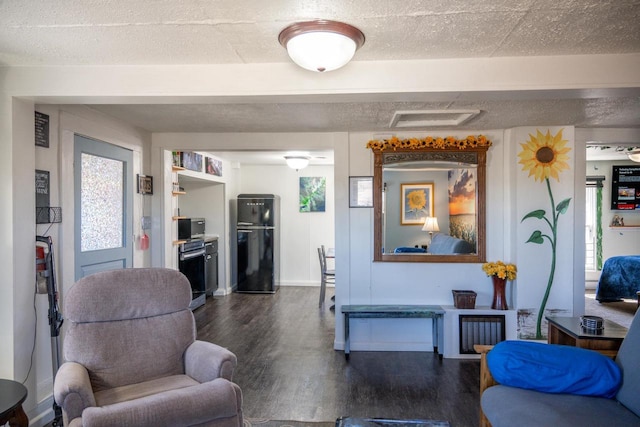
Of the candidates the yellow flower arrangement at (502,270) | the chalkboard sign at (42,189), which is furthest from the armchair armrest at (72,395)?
the yellow flower arrangement at (502,270)

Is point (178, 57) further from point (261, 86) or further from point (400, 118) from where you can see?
point (400, 118)

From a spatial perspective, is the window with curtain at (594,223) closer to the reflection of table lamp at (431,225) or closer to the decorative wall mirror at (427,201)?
the decorative wall mirror at (427,201)

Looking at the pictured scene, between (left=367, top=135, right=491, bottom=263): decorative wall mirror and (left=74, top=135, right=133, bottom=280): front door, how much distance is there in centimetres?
229

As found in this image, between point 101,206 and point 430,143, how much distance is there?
9.74ft

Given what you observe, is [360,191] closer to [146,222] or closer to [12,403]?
[146,222]

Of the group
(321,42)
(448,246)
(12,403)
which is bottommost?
(12,403)

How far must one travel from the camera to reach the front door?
3176mm

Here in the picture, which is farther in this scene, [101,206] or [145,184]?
[145,184]

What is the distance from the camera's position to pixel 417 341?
4188 mm

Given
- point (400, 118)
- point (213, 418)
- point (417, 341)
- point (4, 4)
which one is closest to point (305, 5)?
point (4, 4)

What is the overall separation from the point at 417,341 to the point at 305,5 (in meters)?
3.41

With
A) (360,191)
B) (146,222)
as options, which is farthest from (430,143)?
(146,222)

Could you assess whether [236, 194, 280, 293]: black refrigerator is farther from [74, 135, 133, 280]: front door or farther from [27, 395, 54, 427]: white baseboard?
[27, 395, 54, 427]: white baseboard

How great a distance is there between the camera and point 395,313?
394 centimetres
